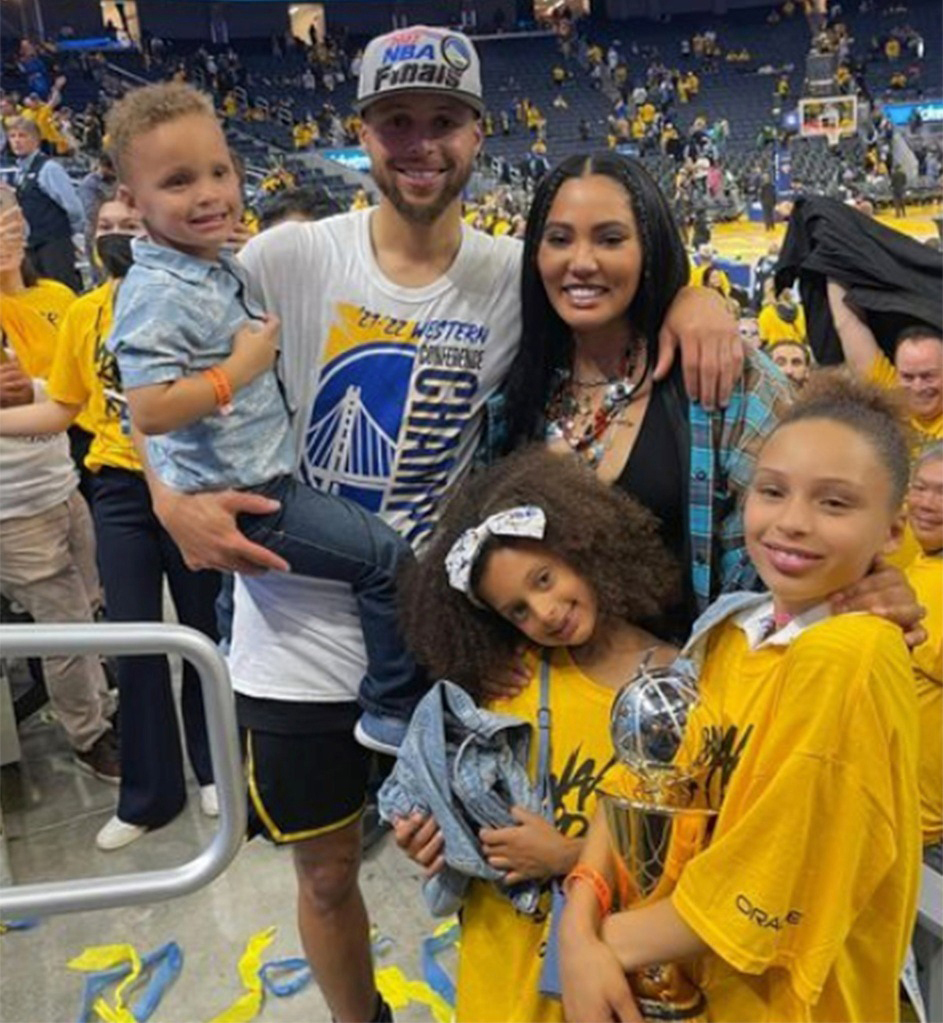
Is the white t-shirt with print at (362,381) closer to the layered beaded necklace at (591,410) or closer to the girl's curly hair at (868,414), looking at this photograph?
the layered beaded necklace at (591,410)

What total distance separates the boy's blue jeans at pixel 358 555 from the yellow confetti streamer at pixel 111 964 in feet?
3.34

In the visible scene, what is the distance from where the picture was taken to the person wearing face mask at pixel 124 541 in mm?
2340

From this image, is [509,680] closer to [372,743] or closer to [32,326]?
[372,743]

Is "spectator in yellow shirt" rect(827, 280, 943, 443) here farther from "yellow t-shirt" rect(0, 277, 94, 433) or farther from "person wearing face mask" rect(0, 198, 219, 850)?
"yellow t-shirt" rect(0, 277, 94, 433)

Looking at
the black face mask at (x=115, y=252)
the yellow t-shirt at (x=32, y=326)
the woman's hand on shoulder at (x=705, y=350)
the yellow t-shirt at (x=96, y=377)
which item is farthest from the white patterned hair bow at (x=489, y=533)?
the yellow t-shirt at (x=32, y=326)

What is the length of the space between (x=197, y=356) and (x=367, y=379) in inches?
8.9

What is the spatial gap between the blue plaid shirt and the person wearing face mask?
4.53 ft

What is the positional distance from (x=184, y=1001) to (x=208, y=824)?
594mm

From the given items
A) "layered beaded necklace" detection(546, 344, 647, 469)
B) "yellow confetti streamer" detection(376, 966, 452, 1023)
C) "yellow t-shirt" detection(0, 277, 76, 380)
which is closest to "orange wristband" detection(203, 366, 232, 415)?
"layered beaded necklace" detection(546, 344, 647, 469)

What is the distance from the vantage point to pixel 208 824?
262 cm

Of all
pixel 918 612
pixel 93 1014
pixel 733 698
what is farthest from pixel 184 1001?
pixel 918 612

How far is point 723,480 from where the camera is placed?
1313 millimetres

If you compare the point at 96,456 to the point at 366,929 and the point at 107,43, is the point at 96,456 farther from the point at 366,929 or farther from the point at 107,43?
the point at 107,43

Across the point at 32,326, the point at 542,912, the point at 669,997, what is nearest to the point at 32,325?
the point at 32,326
